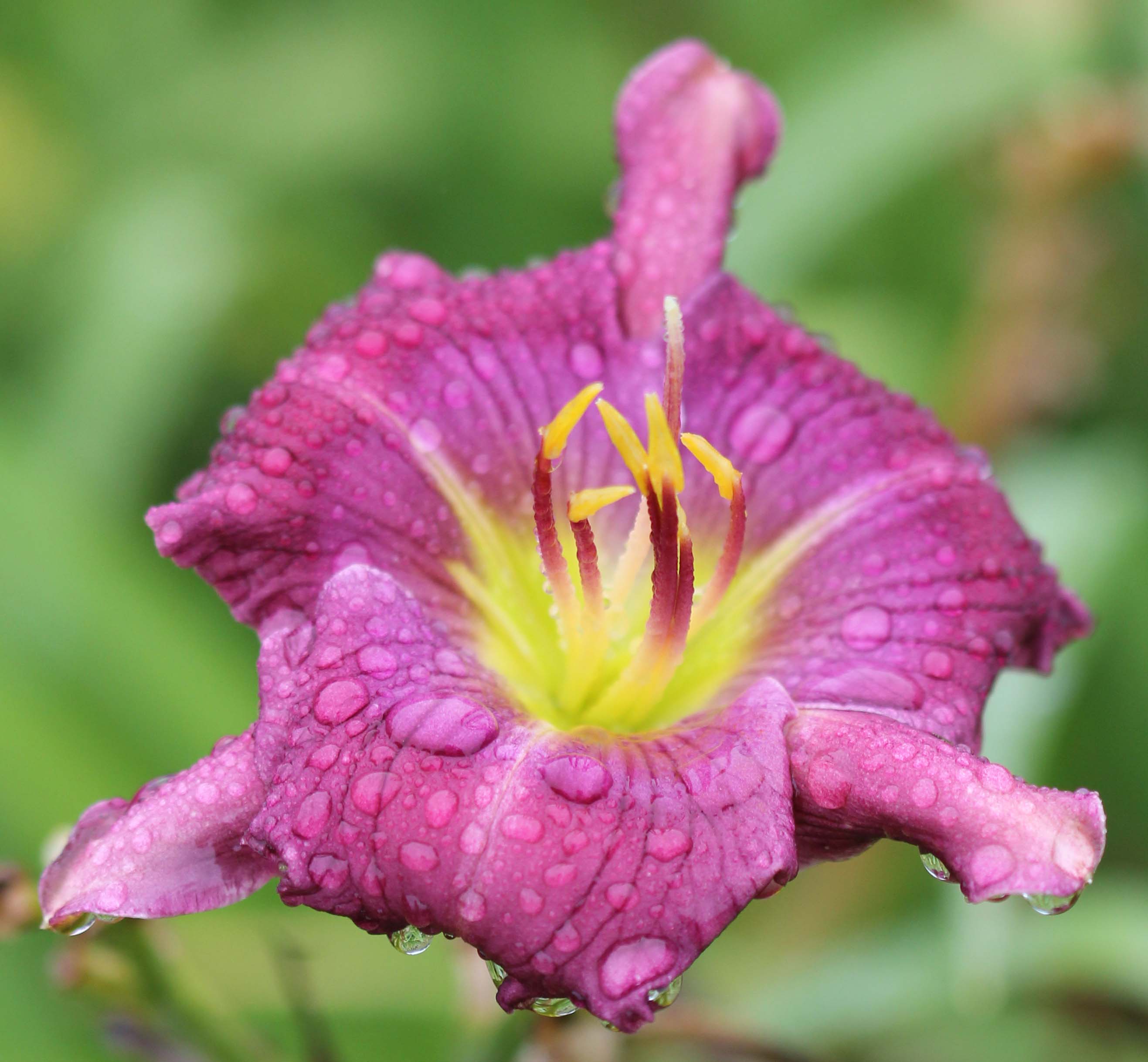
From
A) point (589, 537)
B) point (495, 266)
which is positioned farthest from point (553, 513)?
point (495, 266)

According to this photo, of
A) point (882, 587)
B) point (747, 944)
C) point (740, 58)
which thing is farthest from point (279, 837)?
point (740, 58)

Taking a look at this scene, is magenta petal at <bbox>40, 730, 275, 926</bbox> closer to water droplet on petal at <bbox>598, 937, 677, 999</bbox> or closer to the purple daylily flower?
the purple daylily flower

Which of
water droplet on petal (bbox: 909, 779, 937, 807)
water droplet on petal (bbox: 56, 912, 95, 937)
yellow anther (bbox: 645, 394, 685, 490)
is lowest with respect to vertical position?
water droplet on petal (bbox: 909, 779, 937, 807)

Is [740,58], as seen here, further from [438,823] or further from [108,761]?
[438,823]

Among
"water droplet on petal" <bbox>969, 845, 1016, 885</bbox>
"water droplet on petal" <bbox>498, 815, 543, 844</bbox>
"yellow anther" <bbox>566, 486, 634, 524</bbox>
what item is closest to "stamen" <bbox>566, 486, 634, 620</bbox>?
"yellow anther" <bbox>566, 486, 634, 524</bbox>

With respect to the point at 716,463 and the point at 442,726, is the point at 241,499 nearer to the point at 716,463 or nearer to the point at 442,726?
the point at 442,726

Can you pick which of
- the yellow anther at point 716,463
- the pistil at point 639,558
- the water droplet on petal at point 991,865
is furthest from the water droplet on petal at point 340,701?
the water droplet on petal at point 991,865
